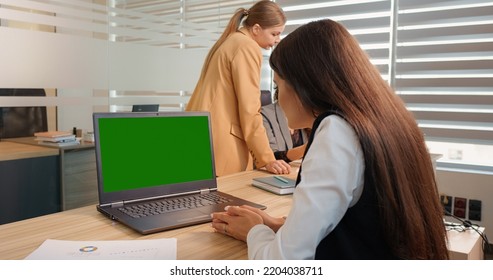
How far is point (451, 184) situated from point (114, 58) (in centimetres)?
244

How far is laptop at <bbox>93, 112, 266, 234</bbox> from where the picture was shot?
116 centimetres

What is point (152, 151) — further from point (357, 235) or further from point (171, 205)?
point (357, 235)

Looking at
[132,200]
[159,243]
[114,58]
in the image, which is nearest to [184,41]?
[114,58]

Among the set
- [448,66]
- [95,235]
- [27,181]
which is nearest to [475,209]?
[448,66]

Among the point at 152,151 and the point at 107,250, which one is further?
the point at 152,151

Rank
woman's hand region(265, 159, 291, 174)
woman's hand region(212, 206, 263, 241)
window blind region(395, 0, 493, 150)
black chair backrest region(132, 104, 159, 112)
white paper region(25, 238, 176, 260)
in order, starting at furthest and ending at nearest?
black chair backrest region(132, 104, 159, 112)
window blind region(395, 0, 493, 150)
woman's hand region(265, 159, 291, 174)
woman's hand region(212, 206, 263, 241)
white paper region(25, 238, 176, 260)

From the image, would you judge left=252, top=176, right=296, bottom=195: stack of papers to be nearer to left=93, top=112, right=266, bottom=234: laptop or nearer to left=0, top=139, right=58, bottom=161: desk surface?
left=93, top=112, right=266, bottom=234: laptop

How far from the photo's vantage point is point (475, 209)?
291cm

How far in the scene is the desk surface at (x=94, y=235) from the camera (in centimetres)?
93

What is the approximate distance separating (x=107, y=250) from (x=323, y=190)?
1.57 feet

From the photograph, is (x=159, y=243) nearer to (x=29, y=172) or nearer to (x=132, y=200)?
(x=132, y=200)

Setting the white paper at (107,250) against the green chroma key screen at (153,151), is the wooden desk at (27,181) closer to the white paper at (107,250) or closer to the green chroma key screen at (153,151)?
the green chroma key screen at (153,151)

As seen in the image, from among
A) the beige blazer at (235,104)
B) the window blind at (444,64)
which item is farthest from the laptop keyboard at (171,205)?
the window blind at (444,64)

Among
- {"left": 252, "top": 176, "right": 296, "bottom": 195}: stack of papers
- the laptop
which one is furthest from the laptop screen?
{"left": 252, "top": 176, "right": 296, "bottom": 195}: stack of papers
